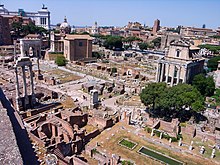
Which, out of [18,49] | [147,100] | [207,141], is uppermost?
[18,49]

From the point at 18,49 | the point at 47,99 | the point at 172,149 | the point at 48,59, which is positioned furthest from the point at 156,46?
the point at 172,149

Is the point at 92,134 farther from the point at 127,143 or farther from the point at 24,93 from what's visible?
the point at 24,93

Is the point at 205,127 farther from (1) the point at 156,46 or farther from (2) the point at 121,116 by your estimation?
(1) the point at 156,46

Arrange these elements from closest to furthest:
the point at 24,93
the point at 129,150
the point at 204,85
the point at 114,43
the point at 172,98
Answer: the point at 129,150, the point at 172,98, the point at 24,93, the point at 204,85, the point at 114,43

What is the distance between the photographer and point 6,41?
90.6 meters

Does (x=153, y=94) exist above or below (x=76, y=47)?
below

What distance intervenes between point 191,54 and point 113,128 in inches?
1266

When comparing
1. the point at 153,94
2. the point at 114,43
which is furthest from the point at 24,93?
the point at 114,43

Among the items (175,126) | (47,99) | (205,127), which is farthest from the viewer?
(47,99)

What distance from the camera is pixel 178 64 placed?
49.8m

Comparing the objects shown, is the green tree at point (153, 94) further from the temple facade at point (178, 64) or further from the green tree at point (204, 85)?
the temple facade at point (178, 64)

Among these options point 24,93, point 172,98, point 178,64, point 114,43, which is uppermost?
point 114,43

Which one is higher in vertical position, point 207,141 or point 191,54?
point 191,54

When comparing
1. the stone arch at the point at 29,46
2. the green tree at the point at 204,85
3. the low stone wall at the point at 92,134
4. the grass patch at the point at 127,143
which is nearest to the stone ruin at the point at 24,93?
the low stone wall at the point at 92,134
